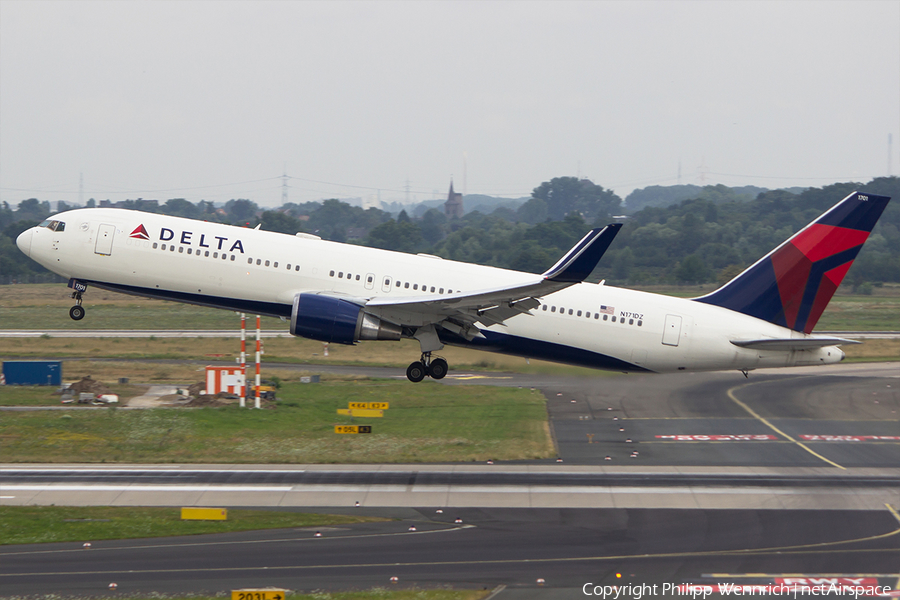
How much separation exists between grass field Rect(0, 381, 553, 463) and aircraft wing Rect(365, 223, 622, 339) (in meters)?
10.2

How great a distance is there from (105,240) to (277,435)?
1474 cm

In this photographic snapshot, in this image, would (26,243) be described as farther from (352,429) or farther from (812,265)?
(812,265)

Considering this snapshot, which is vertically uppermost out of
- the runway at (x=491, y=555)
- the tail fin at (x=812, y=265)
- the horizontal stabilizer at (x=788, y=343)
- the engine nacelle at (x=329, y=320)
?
the tail fin at (x=812, y=265)

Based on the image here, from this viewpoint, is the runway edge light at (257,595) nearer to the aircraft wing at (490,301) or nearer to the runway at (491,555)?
the runway at (491,555)

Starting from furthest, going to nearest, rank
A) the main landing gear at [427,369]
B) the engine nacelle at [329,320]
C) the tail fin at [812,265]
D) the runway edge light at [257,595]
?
the tail fin at [812,265] → the main landing gear at [427,369] → the engine nacelle at [329,320] → the runway edge light at [257,595]

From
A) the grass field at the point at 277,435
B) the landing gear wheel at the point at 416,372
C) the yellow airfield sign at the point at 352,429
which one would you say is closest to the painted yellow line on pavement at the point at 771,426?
the grass field at the point at 277,435

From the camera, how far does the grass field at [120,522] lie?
29627 mm

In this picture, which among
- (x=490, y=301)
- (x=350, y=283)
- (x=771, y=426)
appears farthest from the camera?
(x=771, y=426)

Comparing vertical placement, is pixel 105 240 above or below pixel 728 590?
above

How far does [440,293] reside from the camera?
34312 mm

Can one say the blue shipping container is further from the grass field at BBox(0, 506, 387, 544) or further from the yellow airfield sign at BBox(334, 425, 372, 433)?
the grass field at BBox(0, 506, 387, 544)

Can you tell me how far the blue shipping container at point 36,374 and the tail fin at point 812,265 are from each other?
41367 millimetres

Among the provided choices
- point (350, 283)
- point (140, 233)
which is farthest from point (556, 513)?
point (140, 233)

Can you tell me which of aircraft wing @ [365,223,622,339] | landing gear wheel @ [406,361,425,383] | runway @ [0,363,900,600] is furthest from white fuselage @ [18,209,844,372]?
runway @ [0,363,900,600]
